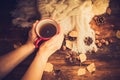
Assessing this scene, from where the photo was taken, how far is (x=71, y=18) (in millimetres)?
2238

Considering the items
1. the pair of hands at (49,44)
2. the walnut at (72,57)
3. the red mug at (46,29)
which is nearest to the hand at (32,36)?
the pair of hands at (49,44)

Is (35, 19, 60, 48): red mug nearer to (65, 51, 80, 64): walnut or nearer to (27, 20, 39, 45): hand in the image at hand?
(27, 20, 39, 45): hand

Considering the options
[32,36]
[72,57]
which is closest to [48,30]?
[32,36]

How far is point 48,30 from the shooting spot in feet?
6.21

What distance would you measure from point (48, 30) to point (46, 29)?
2cm

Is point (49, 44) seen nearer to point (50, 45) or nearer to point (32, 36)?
point (50, 45)

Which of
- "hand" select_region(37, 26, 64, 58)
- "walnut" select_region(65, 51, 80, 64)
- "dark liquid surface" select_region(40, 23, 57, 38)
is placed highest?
"dark liquid surface" select_region(40, 23, 57, 38)

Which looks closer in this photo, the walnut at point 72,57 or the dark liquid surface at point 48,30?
the dark liquid surface at point 48,30

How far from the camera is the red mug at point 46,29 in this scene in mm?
1835

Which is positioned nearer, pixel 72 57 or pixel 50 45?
pixel 50 45

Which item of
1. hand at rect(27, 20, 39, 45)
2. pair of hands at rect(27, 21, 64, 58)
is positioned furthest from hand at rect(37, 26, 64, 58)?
hand at rect(27, 20, 39, 45)

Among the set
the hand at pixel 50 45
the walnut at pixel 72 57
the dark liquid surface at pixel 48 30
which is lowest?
the walnut at pixel 72 57

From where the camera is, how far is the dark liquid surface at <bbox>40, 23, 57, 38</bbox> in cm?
Result: 187

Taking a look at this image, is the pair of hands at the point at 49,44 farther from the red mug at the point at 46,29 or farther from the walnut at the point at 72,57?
the walnut at the point at 72,57
